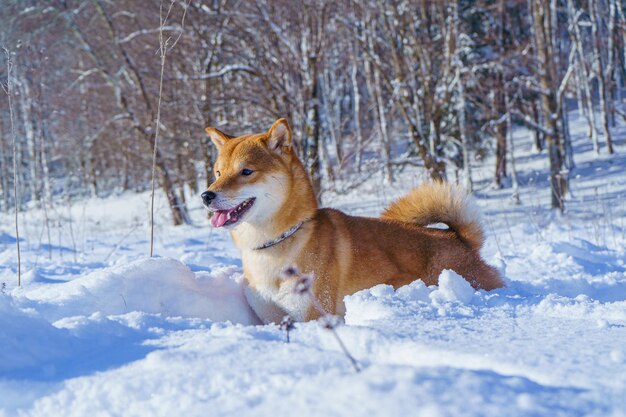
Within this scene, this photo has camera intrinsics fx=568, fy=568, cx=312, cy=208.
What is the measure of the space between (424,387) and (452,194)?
9.75 ft

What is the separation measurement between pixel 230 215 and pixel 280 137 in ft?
2.21

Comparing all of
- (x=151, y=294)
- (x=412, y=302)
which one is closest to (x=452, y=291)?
(x=412, y=302)

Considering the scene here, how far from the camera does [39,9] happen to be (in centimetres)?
1370

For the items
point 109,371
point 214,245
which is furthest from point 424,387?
point 214,245

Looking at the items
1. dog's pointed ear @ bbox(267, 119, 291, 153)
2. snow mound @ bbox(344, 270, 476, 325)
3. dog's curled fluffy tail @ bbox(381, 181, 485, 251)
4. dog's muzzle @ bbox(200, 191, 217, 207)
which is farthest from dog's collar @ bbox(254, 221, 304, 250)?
dog's curled fluffy tail @ bbox(381, 181, 485, 251)

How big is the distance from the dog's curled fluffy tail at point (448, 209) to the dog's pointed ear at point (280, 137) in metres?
1.13

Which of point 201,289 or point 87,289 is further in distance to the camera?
point 201,289

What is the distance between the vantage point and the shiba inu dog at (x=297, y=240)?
341 cm

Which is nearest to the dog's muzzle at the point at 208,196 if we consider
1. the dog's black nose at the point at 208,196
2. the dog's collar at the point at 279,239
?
the dog's black nose at the point at 208,196

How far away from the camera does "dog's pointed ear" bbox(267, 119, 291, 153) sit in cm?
370

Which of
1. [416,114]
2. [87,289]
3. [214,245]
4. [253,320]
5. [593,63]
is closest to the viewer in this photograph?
[87,289]

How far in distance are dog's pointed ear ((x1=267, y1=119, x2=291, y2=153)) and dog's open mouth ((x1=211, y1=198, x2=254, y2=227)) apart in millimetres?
482

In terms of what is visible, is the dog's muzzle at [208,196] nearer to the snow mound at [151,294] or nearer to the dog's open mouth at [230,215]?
the dog's open mouth at [230,215]

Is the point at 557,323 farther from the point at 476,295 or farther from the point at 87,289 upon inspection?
the point at 87,289
